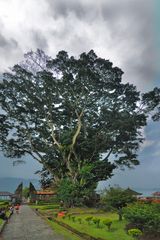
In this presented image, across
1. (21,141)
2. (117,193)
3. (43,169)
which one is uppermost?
(21,141)

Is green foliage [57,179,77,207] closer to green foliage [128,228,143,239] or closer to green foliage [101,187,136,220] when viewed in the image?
green foliage [101,187,136,220]

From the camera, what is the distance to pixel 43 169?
4678 cm

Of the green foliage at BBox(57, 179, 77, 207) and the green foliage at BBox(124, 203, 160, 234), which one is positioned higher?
the green foliage at BBox(57, 179, 77, 207)

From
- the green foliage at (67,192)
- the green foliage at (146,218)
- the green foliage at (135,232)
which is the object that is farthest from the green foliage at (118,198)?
the green foliage at (67,192)

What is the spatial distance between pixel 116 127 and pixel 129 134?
3.09m

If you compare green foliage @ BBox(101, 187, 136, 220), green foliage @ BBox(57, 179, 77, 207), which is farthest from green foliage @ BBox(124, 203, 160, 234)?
green foliage @ BBox(57, 179, 77, 207)

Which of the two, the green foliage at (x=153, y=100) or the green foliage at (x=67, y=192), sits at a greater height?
the green foliage at (x=153, y=100)

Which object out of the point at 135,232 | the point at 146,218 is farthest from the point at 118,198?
the point at 135,232

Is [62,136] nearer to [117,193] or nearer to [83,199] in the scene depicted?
[83,199]

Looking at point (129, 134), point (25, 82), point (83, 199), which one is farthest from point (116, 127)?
point (25, 82)

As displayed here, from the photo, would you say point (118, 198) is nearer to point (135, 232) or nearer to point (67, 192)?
point (135, 232)

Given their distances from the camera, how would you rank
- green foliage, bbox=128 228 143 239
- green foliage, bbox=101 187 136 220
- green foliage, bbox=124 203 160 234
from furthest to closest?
1. green foliage, bbox=101 187 136 220
2. green foliage, bbox=124 203 160 234
3. green foliage, bbox=128 228 143 239

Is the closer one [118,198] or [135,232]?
[135,232]

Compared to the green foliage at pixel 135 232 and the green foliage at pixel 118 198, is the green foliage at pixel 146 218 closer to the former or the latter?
the green foliage at pixel 135 232
